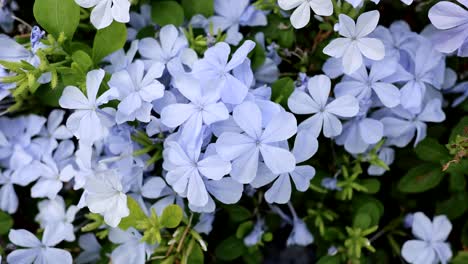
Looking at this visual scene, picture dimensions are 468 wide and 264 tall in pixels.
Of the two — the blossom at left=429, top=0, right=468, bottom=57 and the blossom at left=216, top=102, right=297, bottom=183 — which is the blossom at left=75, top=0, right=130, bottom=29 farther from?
the blossom at left=429, top=0, right=468, bottom=57

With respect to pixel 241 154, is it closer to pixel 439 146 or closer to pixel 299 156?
pixel 299 156

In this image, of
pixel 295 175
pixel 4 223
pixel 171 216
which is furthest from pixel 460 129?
pixel 4 223

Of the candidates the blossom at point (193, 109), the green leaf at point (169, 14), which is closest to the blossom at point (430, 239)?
the blossom at point (193, 109)

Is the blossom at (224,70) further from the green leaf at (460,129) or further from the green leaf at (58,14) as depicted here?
the green leaf at (460,129)

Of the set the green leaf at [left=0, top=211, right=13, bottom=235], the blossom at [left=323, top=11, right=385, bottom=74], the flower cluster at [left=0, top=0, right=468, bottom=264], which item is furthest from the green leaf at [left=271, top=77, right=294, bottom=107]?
the green leaf at [left=0, top=211, right=13, bottom=235]

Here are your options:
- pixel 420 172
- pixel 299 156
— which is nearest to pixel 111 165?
pixel 299 156

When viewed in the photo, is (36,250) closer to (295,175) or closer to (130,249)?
(130,249)
